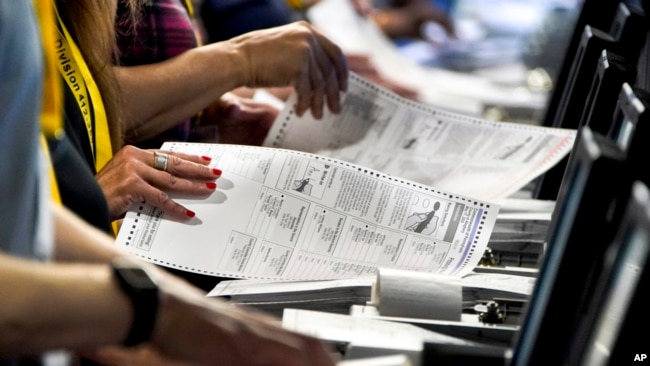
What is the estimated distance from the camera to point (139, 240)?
1211 millimetres

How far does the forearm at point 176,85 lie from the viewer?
1.54 meters

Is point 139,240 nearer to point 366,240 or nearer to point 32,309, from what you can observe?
point 366,240

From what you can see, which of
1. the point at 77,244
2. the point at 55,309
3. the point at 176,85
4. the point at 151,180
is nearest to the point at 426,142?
the point at 176,85

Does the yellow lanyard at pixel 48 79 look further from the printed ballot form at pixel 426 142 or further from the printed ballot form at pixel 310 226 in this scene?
the printed ballot form at pixel 426 142

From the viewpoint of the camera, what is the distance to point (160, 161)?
1.30 metres

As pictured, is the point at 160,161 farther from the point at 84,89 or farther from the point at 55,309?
the point at 55,309

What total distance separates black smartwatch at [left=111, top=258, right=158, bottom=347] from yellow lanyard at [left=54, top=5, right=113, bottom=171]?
611mm

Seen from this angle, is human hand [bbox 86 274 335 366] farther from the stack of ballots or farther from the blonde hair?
the blonde hair

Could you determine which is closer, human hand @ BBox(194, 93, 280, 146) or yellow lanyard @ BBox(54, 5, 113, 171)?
yellow lanyard @ BBox(54, 5, 113, 171)

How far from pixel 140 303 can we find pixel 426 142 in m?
0.92

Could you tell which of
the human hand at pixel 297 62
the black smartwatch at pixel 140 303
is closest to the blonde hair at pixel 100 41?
the human hand at pixel 297 62

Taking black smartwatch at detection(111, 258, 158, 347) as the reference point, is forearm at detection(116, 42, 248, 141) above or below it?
below

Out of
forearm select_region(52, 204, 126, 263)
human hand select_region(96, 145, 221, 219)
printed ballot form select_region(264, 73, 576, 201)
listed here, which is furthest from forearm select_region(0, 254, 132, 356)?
printed ballot form select_region(264, 73, 576, 201)

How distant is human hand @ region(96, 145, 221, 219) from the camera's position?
1249 mm
